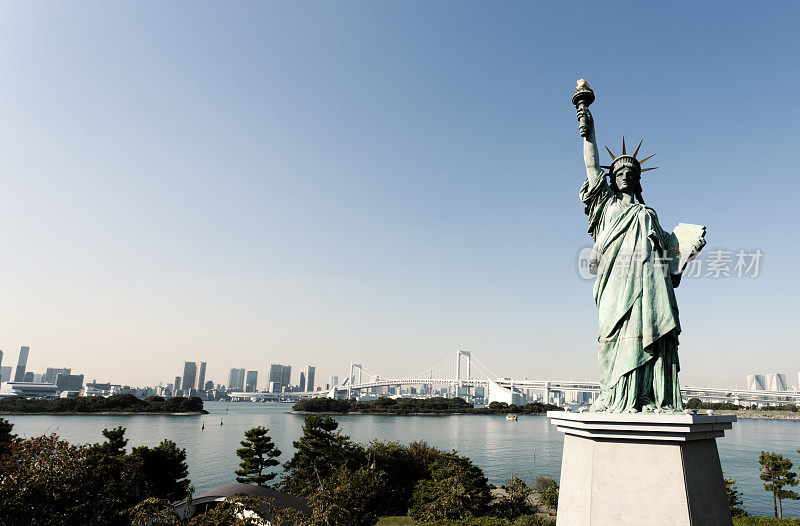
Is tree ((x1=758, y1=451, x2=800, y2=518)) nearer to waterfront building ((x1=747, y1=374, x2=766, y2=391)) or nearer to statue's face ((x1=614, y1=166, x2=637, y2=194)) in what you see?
statue's face ((x1=614, y1=166, x2=637, y2=194))

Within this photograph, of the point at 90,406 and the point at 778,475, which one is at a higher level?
the point at 778,475

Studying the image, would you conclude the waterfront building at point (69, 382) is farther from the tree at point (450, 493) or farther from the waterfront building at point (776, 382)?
the waterfront building at point (776, 382)

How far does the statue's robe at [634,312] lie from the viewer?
4.38 meters

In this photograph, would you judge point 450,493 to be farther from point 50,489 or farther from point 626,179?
point 626,179

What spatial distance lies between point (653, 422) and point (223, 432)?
47.3 metres

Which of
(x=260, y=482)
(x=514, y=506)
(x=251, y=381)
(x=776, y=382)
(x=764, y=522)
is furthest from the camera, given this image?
(x=251, y=381)

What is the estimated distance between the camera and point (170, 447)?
16.4 m

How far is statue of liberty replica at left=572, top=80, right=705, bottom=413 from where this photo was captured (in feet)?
14.4

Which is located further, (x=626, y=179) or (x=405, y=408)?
(x=405, y=408)

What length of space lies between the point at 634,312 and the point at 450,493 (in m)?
11.7

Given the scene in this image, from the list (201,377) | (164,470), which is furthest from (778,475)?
(201,377)

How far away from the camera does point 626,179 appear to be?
505 centimetres

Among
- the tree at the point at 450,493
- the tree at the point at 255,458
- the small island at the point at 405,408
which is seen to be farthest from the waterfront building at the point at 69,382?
the tree at the point at 450,493

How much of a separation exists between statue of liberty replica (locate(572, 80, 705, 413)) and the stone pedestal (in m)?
0.48
